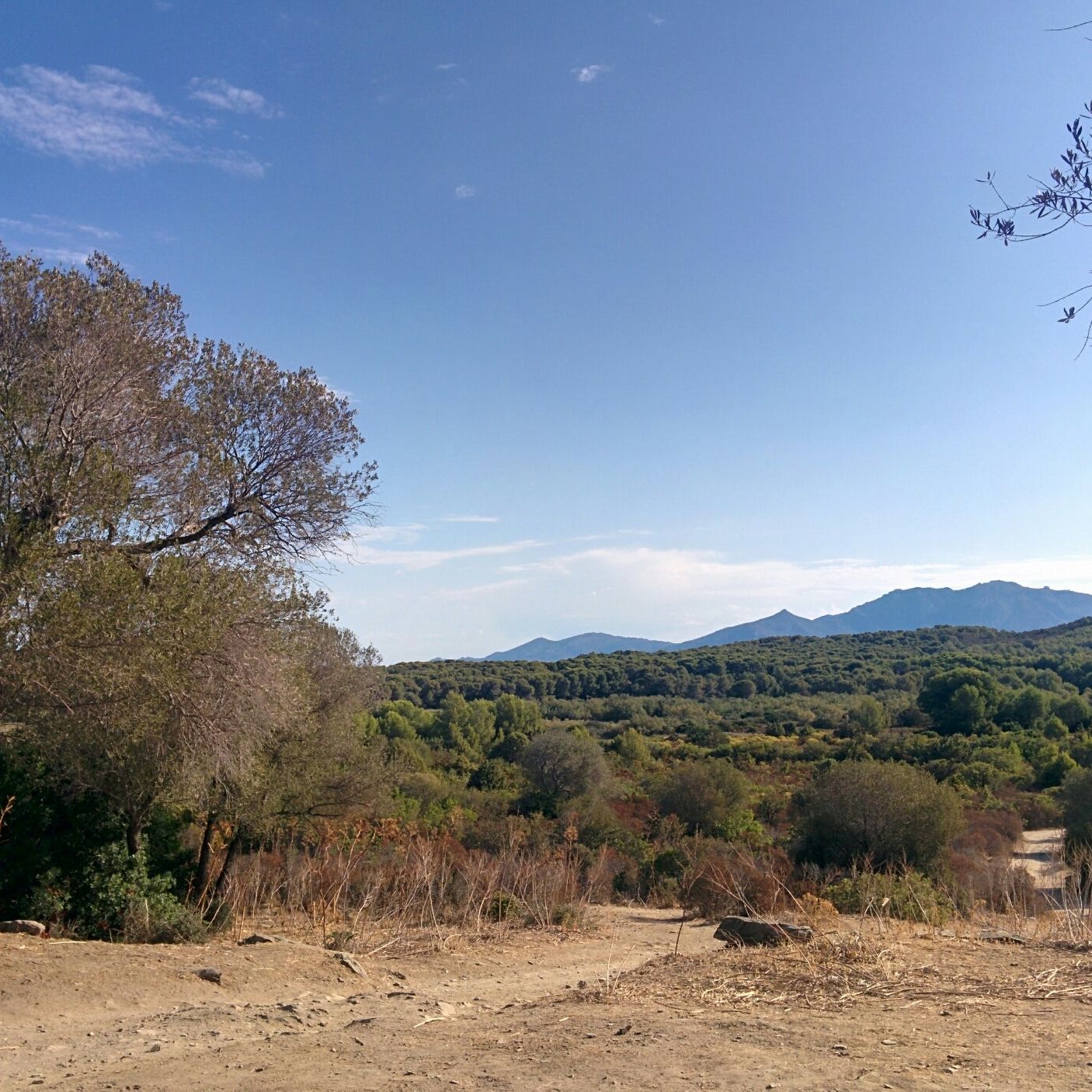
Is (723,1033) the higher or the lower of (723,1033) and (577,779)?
the higher

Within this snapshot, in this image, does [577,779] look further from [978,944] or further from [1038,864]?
[978,944]

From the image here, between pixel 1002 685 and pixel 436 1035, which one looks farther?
pixel 1002 685

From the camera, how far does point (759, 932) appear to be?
1005cm

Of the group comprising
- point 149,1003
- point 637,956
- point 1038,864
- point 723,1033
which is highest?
point 723,1033

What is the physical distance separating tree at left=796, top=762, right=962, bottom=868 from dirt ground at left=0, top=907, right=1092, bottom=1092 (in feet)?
46.1

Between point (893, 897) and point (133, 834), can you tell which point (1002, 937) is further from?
point (133, 834)

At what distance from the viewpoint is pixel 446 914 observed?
13.3 m

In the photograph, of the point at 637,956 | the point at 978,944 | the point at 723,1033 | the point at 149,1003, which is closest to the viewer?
the point at 723,1033

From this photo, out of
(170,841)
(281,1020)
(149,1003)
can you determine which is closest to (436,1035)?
(281,1020)

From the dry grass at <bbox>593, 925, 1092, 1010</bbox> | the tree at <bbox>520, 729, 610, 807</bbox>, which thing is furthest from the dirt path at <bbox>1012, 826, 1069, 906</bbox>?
the tree at <bbox>520, 729, 610, 807</bbox>

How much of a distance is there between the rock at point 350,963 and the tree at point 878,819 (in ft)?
51.5

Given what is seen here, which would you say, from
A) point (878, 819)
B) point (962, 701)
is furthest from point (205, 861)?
point (962, 701)

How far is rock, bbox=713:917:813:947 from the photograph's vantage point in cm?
950

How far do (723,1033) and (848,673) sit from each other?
80.8 meters
